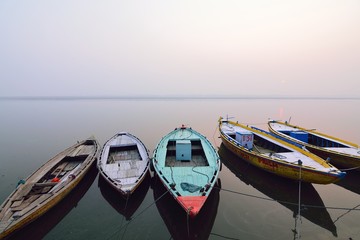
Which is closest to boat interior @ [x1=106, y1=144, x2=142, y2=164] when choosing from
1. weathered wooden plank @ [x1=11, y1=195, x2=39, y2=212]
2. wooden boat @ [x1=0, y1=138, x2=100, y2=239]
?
wooden boat @ [x1=0, y1=138, x2=100, y2=239]

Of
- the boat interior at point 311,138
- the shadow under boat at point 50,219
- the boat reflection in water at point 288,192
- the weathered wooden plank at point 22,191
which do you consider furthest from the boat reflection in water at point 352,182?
the weathered wooden plank at point 22,191

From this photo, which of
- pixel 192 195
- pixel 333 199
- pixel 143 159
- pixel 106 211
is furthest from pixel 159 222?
Result: pixel 333 199

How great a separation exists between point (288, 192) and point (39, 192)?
15.7 m

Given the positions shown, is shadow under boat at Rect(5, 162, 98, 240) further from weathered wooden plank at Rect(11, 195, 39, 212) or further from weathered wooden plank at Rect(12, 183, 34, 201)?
weathered wooden plank at Rect(12, 183, 34, 201)

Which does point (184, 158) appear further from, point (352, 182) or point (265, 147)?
point (352, 182)

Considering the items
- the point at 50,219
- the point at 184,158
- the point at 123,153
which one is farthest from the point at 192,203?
the point at 123,153

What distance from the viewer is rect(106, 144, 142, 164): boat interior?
14.7m

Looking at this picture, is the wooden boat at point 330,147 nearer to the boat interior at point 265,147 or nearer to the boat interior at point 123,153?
the boat interior at point 265,147

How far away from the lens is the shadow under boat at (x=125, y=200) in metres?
10.6

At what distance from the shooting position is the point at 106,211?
10.5m

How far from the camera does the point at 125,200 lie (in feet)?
37.5

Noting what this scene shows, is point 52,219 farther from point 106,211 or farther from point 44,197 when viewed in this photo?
point 106,211

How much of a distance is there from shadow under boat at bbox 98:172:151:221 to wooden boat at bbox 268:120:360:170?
1230 centimetres

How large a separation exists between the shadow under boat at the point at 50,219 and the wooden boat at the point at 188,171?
18.5ft
